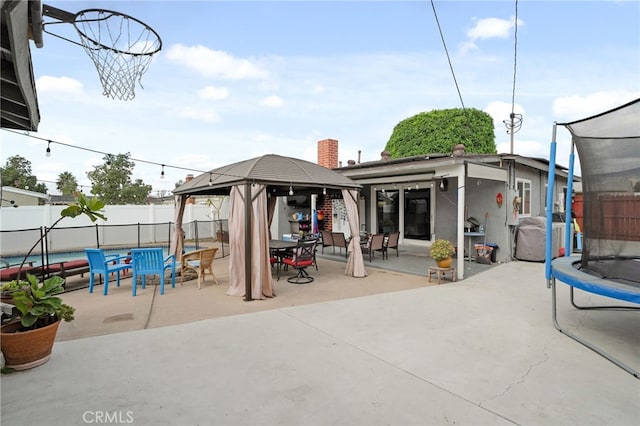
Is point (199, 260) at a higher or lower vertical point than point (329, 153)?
lower

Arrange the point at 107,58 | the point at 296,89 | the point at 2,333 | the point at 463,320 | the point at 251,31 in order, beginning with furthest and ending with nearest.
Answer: the point at 296,89, the point at 251,31, the point at 463,320, the point at 107,58, the point at 2,333

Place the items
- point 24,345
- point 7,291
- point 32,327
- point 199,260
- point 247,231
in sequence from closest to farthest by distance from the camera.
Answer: point 24,345 → point 32,327 → point 7,291 → point 247,231 → point 199,260

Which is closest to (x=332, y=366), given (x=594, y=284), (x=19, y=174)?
(x=594, y=284)

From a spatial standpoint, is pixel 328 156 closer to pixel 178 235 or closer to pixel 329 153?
pixel 329 153

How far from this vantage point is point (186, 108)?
10320 millimetres

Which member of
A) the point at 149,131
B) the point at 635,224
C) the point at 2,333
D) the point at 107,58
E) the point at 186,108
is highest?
the point at 186,108

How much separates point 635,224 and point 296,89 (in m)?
10.6

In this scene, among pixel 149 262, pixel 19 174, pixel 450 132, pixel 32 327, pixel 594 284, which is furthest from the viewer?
pixel 19 174

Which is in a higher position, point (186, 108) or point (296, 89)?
point (296, 89)

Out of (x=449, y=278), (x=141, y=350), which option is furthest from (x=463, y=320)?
(x=141, y=350)

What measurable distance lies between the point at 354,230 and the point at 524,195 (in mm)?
6179

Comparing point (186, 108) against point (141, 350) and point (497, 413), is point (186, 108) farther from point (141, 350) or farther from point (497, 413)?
point (497, 413)

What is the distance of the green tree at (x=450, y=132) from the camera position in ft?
78.1

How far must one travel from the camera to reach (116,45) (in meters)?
4.00
